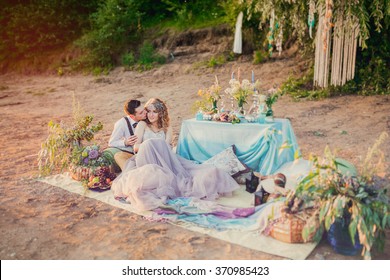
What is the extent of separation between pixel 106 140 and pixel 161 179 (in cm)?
340

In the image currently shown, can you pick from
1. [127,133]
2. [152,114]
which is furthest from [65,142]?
[152,114]

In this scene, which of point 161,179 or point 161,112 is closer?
point 161,179

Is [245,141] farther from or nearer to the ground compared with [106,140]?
farther from the ground

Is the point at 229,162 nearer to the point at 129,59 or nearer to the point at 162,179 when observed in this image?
the point at 162,179

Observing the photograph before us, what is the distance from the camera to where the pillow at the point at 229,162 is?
5.42m

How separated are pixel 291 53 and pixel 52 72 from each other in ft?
31.1

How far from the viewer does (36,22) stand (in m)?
16.8

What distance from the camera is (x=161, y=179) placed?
471 centimetres

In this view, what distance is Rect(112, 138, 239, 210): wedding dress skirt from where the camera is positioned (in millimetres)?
4598

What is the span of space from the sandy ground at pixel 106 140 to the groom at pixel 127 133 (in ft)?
2.91

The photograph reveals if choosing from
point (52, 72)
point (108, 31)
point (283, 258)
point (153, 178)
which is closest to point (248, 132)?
point (153, 178)

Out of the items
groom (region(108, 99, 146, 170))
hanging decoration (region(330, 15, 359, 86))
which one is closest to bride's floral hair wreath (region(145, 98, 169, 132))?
groom (region(108, 99, 146, 170))

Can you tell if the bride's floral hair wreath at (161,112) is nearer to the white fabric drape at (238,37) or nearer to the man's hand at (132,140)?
the man's hand at (132,140)

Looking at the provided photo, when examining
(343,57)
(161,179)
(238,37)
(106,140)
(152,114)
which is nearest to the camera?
(161,179)
